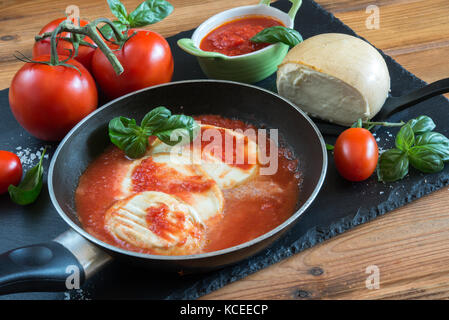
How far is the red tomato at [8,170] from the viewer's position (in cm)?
161

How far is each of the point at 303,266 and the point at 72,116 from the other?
1.00 m

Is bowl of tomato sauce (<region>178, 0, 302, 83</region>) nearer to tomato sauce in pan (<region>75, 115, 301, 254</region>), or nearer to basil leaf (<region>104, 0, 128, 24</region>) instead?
basil leaf (<region>104, 0, 128, 24</region>)

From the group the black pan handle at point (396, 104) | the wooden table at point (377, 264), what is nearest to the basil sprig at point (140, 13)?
the black pan handle at point (396, 104)

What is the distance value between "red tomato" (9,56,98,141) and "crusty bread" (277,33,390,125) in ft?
2.50

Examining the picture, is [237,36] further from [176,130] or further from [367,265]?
[367,265]

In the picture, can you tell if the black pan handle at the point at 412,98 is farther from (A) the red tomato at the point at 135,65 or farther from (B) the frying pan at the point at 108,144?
(A) the red tomato at the point at 135,65

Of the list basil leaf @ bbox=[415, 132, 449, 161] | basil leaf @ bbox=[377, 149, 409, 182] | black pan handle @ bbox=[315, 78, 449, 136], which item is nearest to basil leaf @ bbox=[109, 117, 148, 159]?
black pan handle @ bbox=[315, 78, 449, 136]

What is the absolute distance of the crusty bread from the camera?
172cm

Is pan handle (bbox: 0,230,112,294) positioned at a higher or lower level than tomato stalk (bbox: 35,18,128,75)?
lower

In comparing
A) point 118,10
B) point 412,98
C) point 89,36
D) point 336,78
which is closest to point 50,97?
point 89,36

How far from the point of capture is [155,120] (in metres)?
1.63

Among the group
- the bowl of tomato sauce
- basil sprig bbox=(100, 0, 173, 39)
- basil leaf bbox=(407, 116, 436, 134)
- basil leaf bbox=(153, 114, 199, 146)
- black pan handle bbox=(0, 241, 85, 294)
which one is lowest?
black pan handle bbox=(0, 241, 85, 294)
